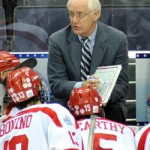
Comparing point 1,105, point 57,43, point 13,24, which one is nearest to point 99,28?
point 57,43

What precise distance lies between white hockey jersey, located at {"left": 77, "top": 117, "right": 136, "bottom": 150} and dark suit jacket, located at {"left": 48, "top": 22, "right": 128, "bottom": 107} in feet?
3.41

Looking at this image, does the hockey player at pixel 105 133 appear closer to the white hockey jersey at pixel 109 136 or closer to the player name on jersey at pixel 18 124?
the white hockey jersey at pixel 109 136

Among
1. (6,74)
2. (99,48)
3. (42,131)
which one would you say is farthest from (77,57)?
(42,131)

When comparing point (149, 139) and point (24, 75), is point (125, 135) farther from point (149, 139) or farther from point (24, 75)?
point (24, 75)

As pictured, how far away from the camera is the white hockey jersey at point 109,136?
3660mm

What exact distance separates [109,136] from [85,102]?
0.34 m

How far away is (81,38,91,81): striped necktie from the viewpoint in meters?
4.86

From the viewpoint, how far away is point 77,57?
16.0 ft

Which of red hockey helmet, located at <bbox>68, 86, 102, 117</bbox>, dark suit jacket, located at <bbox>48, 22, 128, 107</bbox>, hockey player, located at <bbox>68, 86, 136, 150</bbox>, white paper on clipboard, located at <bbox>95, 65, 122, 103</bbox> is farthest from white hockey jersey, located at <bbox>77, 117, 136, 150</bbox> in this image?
dark suit jacket, located at <bbox>48, 22, 128, 107</bbox>

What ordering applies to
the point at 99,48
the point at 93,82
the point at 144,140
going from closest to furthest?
the point at 144,140 < the point at 93,82 < the point at 99,48

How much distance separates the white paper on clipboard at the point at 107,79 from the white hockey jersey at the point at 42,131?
1.01 metres

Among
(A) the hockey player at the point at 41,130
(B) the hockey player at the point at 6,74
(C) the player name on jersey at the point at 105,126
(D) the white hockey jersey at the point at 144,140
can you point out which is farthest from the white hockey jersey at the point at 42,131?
(B) the hockey player at the point at 6,74

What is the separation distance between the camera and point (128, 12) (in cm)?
612

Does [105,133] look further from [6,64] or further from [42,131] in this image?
[6,64]
